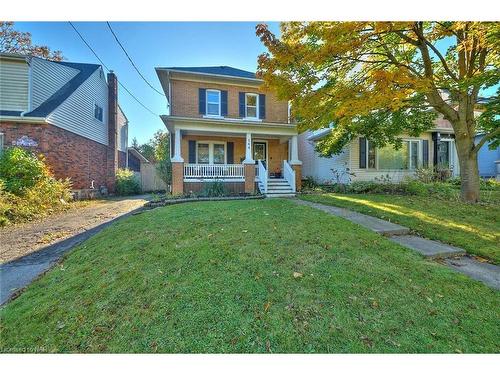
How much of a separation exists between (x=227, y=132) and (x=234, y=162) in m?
2.66

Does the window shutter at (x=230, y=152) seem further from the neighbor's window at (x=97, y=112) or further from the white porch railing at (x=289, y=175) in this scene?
the neighbor's window at (x=97, y=112)

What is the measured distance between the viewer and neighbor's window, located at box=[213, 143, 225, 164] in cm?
1398

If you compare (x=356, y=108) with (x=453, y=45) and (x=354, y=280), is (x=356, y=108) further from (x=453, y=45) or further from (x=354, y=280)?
(x=453, y=45)

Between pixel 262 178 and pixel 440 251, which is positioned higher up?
pixel 262 178

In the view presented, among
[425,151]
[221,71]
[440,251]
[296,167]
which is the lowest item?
[440,251]

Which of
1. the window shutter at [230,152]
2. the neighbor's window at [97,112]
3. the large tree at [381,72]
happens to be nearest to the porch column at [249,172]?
the window shutter at [230,152]

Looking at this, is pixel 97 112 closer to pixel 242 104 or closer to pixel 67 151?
pixel 67 151

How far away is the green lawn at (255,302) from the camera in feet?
7.02

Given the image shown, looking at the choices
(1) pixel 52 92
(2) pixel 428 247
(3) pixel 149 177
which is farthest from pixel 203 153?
(2) pixel 428 247

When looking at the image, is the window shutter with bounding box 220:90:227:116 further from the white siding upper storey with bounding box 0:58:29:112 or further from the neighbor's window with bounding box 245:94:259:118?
the white siding upper storey with bounding box 0:58:29:112

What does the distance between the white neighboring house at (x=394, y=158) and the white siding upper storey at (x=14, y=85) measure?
14864 mm

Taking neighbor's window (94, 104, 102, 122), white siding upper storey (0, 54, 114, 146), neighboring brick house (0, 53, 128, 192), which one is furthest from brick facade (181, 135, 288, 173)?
neighbor's window (94, 104, 102, 122)

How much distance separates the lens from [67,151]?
1232cm

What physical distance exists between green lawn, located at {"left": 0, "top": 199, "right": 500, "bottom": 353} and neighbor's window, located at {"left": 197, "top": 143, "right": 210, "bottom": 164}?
9804mm
